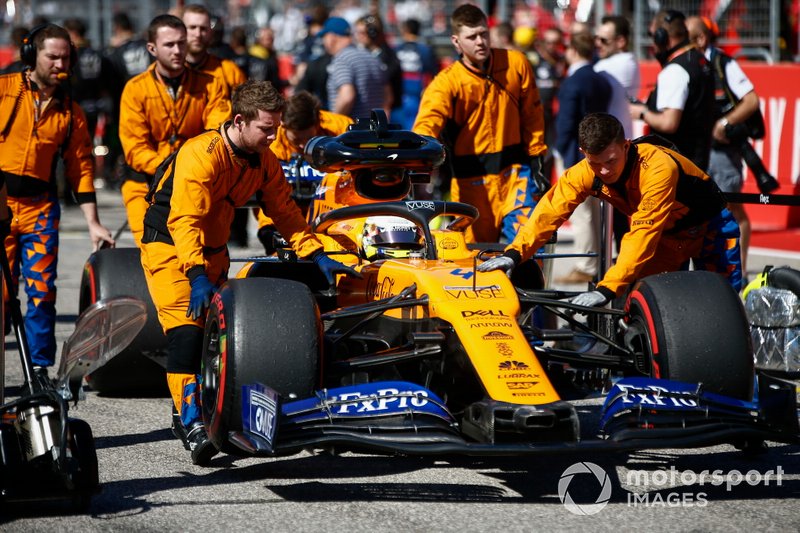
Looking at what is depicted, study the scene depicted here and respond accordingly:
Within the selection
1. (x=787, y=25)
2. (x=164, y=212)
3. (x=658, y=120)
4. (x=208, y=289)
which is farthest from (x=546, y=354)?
(x=787, y=25)

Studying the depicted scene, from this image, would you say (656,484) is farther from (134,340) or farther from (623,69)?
(623,69)

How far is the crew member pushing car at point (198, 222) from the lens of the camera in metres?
5.67

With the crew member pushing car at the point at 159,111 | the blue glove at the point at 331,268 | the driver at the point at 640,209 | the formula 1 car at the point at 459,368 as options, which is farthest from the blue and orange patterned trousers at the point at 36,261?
the driver at the point at 640,209

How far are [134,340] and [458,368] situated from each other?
238cm

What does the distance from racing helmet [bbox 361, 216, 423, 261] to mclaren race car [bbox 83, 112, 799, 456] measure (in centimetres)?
8

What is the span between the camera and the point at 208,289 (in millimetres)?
5562

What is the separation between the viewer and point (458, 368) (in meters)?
5.41

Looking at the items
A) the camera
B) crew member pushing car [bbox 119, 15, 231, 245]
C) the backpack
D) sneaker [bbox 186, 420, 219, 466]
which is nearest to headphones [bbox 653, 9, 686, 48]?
the backpack

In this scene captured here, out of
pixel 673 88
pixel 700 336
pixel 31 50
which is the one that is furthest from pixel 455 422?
pixel 673 88

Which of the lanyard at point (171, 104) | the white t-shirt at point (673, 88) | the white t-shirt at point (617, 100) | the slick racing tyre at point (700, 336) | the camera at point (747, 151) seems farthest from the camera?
the white t-shirt at point (617, 100)

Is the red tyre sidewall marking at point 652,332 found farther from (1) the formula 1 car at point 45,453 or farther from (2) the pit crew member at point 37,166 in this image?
(2) the pit crew member at point 37,166

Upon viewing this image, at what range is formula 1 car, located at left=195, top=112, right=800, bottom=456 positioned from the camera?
4.82 m

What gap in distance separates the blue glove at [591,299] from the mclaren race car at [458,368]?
3.3 inches

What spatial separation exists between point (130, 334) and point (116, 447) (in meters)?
0.60
